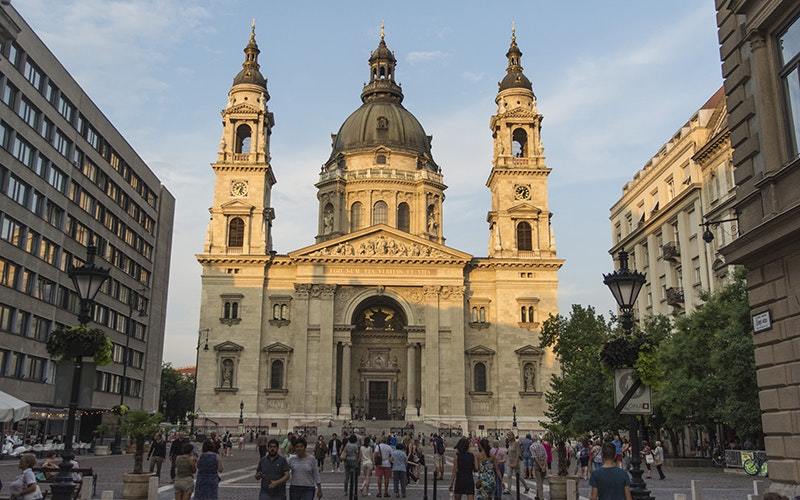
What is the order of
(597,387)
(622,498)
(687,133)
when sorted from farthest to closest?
1. (687,133)
2. (597,387)
3. (622,498)

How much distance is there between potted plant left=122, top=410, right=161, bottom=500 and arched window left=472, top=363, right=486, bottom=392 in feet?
152

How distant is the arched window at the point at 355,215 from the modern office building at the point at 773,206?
6131cm

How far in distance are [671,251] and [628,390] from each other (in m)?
34.4

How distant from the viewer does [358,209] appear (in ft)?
247

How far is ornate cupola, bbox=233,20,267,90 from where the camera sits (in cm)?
7044

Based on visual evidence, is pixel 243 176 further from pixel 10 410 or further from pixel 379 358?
pixel 10 410

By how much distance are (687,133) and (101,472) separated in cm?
3730

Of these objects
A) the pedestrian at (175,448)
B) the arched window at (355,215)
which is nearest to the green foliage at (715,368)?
the pedestrian at (175,448)

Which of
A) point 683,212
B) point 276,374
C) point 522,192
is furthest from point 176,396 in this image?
point 683,212

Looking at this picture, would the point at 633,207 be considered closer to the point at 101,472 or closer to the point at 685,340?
the point at 685,340

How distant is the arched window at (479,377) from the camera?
2562 inches

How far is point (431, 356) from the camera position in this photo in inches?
2505

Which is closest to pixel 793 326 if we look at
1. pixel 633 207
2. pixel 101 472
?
pixel 101 472

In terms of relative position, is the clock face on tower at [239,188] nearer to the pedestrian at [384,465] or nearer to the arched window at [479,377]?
the arched window at [479,377]
